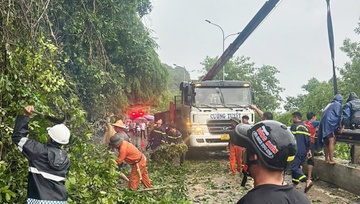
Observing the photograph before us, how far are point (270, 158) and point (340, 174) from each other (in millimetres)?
6824

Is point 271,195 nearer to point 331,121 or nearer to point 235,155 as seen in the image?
point 331,121

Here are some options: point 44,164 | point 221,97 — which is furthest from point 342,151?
point 44,164

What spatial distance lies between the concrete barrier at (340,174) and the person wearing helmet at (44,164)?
5.83 metres

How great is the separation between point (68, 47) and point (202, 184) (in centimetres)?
478

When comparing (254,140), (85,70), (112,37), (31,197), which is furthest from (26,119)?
(112,37)

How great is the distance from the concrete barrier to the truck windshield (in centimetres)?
432

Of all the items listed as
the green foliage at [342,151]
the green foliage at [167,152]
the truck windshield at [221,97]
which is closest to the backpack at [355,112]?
the green foliage at [342,151]

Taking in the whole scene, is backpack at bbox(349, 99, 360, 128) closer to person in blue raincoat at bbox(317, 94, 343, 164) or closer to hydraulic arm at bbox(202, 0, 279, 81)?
person in blue raincoat at bbox(317, 94, 343, 164)

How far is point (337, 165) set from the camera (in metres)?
7.93

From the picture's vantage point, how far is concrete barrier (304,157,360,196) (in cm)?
719

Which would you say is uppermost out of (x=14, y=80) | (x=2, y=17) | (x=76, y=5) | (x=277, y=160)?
(x=76, y=5)

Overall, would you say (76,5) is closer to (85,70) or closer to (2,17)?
(85,70)

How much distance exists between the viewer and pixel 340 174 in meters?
7.77

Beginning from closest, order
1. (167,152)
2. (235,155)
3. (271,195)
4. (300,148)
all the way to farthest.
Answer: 1. (271,195)
2. (300,148)
3. (235,155)
4. (167,152)
